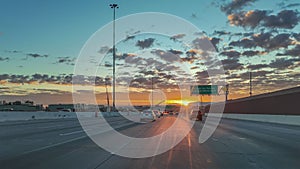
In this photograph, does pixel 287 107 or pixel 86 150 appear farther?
pixel 287 107

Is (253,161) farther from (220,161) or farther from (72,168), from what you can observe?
(72,168)

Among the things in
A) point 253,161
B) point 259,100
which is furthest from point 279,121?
point 253,161

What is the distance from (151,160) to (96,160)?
1.68 m

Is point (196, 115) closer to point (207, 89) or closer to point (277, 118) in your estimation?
point (277, 118)

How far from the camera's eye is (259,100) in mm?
56656

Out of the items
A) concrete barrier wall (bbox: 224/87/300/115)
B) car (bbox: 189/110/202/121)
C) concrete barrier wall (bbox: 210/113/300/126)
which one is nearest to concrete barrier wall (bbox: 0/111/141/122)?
car (bbox: 189/110/202/121)

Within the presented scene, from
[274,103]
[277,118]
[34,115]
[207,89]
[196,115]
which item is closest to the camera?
[277,118]

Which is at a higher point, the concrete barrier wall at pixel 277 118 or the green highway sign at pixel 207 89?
the green highway sign at pixel 207 89

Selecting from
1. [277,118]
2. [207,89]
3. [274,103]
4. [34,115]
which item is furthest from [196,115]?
[207,89]

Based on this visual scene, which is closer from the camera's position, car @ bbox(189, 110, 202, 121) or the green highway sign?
car @ bbox(189, 110, 202, 121)

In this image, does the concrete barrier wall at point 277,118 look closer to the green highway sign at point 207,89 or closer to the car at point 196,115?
the car at point 196,115

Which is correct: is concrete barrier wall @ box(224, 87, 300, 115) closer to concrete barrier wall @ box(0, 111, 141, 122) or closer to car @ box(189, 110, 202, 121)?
car @ box(189, 110, 202, 121)

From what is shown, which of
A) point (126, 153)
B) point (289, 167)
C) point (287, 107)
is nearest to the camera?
point (289, 167)

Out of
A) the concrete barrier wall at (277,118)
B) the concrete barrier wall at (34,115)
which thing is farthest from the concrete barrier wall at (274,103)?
the concrete barrier wall at (34,115)
